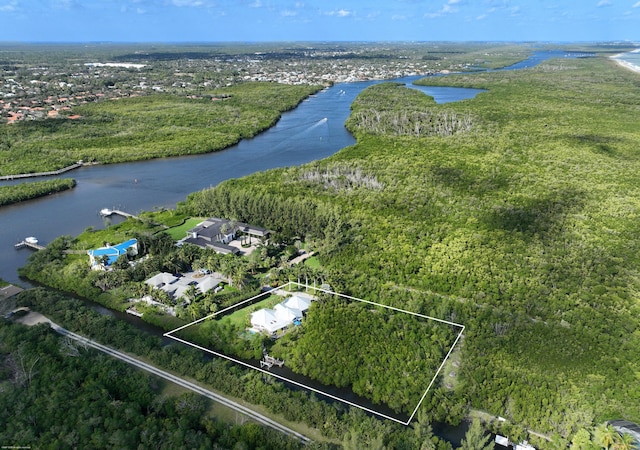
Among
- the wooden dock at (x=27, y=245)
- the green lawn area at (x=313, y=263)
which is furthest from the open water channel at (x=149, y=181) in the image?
the green lawn area at (x=313, y=263)

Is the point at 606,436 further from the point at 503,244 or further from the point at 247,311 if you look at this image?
the point at 247,311

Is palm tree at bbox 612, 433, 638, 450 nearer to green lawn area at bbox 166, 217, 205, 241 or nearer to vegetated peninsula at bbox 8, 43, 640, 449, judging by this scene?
vegetated peninsula at bbox 8, 43, 640, 449

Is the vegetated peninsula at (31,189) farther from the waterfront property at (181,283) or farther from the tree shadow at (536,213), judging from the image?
the tree shadow at (536,213)

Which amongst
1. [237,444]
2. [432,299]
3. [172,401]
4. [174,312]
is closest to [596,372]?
[432,299]

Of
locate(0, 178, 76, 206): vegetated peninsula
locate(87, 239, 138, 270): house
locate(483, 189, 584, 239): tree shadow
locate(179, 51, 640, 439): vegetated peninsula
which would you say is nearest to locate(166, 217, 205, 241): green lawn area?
locate(179, 51, 640, 439): vegetated peninsula

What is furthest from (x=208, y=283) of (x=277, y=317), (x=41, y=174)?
(x=41, y=174)

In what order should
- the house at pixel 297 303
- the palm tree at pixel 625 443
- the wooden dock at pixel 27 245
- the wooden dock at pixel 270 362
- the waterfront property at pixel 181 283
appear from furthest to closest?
the wooden dock at pixel 27 245
the waterfront property at pixel 181 283
the house at pixel 297 303
the wooden dock at pixel 270 362
the palm tree at pixel 625 443
